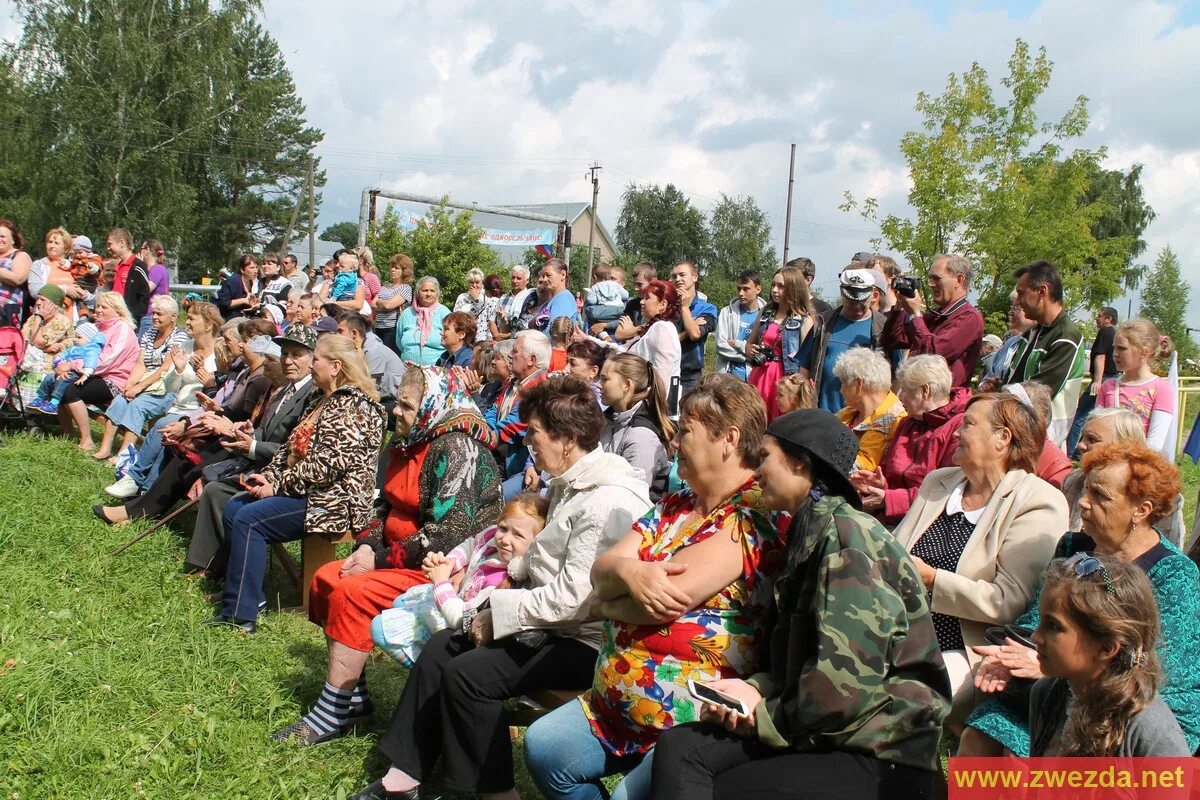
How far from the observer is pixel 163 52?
3125cm

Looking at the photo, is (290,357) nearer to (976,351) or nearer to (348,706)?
(348,706)

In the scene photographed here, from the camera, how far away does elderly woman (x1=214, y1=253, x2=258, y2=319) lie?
12547 millimetres

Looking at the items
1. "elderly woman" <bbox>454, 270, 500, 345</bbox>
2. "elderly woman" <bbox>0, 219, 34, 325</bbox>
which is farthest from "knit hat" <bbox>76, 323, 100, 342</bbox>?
"elderly woman" <bbox>454, 270, 500, 345</bbox>

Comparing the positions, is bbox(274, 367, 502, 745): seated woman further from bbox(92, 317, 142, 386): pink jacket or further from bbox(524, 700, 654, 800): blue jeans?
bbox(92, 317, 142, 386): pink jacket

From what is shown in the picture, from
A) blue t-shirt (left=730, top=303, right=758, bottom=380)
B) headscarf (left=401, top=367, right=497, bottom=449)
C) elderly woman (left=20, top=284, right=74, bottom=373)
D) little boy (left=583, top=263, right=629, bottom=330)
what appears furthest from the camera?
elderly woman (left=20, top=284, right=74, bottom=373)

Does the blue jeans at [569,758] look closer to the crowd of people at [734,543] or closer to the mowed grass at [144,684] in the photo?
the crowd of people at [734,543]

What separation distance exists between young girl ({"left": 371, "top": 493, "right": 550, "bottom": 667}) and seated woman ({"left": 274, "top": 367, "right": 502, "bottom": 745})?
8.5 inches

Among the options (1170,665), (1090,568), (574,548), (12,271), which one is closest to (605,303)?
(574,548)

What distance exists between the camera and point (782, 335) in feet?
21.9

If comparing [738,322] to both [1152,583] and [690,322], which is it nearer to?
[690,322]

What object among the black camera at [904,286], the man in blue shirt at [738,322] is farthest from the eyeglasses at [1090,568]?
the man in blue shirt at [738,322]

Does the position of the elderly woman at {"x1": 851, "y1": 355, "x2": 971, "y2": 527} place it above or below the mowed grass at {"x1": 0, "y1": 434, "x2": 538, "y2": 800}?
above

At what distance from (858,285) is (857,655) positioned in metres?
4.23

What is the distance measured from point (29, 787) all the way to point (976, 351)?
532 centimetres
